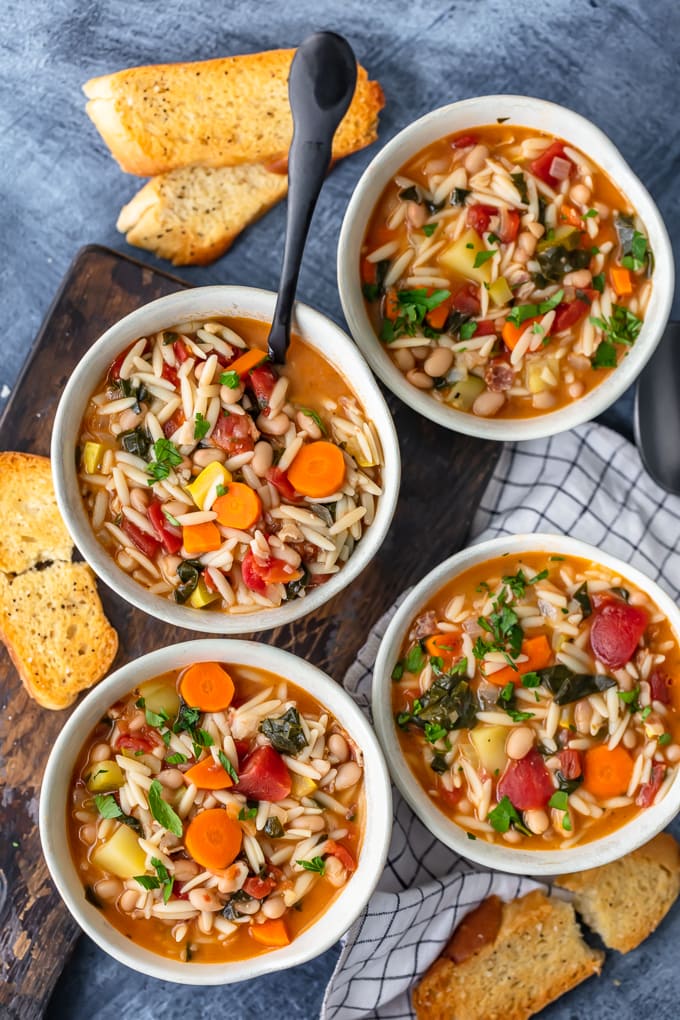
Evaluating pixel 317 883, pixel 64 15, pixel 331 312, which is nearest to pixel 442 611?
pixel 317 883

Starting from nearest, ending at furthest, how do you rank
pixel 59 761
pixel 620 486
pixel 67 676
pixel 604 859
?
pixel 59 761 < pixel 604 859 < pixel 67 676 < pixel 620 486

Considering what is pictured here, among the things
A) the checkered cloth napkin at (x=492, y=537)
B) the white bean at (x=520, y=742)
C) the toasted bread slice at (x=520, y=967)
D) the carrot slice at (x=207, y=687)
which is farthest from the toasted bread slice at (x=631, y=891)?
the carrot slice at (x=207, y=687)

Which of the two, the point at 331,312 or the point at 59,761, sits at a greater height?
the point at 331,312

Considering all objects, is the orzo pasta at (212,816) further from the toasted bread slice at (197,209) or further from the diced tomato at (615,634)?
the toasted bread slice at (197,209)

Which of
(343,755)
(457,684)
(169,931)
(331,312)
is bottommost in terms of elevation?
(169,931)

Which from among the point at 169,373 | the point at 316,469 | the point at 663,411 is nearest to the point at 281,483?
the point at 316,469

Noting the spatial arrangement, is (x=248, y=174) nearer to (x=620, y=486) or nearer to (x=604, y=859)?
(x=620, y=486)

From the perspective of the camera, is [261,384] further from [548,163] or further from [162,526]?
[548,163]
